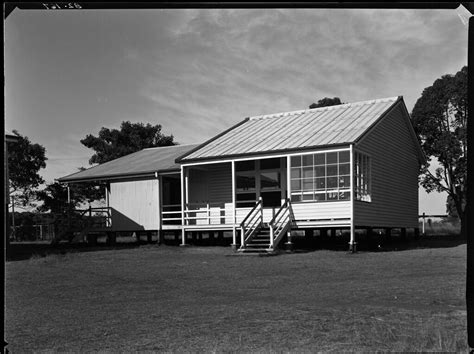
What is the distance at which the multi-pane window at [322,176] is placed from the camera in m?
19.4

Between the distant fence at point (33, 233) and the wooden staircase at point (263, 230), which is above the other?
the wooden staircase at point (263, 230)

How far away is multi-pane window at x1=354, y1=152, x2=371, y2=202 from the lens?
65.4 feet

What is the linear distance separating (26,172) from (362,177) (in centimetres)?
1382

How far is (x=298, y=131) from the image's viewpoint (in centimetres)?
2125

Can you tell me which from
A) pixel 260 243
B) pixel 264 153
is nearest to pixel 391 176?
pixel 264 153

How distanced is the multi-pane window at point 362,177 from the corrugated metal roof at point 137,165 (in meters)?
7.19

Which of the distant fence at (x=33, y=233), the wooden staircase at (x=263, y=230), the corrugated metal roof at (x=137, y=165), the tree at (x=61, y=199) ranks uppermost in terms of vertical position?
the corrugated metal roof at (x=137, y=165)

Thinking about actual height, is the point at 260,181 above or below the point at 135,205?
above

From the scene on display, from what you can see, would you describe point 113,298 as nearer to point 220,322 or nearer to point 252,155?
point 220,322

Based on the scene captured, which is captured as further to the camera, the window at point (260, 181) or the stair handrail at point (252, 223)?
the window at point (260, 181)

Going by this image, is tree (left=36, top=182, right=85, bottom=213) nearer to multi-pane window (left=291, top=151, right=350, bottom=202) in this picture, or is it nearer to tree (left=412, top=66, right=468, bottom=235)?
multi-pane window (left=291, top=151, right=350, bottom=202)

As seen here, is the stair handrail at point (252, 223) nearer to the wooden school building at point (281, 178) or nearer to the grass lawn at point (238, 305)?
the wooden school building at point (281, 178)

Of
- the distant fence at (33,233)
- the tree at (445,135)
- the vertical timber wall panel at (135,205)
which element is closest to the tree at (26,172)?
the tree at (445,135)

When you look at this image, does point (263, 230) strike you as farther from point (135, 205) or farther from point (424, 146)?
point (424, 146)
